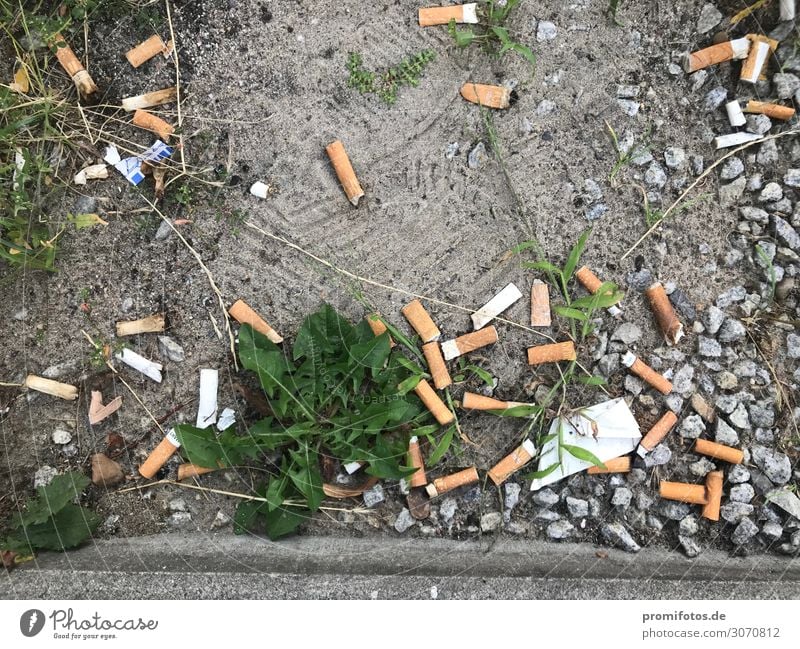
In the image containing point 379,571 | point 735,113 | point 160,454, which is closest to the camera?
point 379,571

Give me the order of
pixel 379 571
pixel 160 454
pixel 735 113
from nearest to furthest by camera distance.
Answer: pixel 379 571, pixel 160 454, pixel 735 113

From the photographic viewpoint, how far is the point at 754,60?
2.32m

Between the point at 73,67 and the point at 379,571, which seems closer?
the point at 379,571

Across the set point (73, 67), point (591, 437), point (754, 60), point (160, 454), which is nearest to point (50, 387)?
point (160, 454)

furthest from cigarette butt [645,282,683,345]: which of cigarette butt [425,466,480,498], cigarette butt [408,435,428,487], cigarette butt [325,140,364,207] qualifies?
cigarette butt [325,140,364,207]

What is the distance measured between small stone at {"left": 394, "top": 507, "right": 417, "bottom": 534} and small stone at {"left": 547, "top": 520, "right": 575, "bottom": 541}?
0.45m

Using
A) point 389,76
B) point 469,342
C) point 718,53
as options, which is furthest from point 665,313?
point 389,76

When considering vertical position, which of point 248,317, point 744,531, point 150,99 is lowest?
point 744,531

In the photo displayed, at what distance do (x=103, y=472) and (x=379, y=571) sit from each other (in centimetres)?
95

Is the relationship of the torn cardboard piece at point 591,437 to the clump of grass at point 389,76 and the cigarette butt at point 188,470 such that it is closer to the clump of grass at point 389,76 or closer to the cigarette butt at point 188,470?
the cigarette butt at point 188,470

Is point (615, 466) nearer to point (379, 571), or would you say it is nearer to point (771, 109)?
point (379, 571)

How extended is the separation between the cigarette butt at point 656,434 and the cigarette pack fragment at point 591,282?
1.24 feet

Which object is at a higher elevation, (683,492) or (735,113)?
(735,113)
